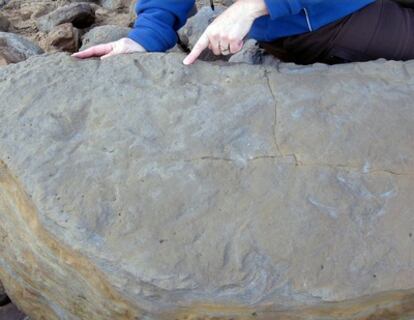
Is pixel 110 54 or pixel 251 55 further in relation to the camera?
pixel 251 55

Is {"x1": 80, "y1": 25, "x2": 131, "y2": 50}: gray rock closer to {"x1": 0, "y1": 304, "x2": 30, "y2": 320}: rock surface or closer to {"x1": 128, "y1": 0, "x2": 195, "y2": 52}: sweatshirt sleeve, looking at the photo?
{"x1": 128, "y1": 0, "x2": 195, "y2": 52}: sweatshirt sleeve

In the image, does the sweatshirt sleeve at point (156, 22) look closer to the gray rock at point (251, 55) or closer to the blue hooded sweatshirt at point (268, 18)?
the blue hooded sweatshirt at point (268, 18)

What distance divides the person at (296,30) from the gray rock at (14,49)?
1050 mm

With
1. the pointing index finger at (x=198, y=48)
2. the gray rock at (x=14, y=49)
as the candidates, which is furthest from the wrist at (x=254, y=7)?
the gray rock at (x=14, y=49)

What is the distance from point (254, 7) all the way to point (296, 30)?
0.21m

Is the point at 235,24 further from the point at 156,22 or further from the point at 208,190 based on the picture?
the point at 208,190

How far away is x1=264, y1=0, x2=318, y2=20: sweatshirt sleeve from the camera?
1.50 meters

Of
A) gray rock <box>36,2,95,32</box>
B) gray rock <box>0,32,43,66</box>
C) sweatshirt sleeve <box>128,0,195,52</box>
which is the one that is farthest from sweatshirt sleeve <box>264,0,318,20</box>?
gray rock <box>36,2,95,32</box>

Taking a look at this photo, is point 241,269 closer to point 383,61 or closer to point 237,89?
point 237,89

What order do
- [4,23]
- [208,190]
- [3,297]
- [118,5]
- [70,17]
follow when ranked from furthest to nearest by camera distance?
[118,5] → [4,23] → [70,17] → [3,297] → [208,190]

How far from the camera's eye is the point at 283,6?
150cm

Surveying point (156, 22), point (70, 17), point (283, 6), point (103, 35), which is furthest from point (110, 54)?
point (70, 17)

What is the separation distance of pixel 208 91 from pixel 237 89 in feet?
0.23

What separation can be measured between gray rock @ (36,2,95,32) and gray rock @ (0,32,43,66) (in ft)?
1.74
